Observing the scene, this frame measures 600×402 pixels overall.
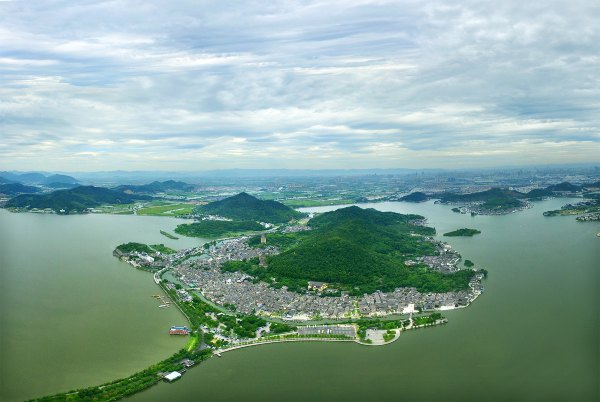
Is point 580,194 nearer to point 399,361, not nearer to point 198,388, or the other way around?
point 399,361

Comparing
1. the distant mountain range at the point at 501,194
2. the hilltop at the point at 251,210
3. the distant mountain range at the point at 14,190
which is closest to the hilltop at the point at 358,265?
the hilltop at the point at 251,210

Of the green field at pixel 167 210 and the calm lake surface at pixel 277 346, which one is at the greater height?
the green field at pixel 167 210

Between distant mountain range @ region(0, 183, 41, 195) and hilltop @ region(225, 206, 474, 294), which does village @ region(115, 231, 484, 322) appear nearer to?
hilltop @ region(225, 206, 474, 294)

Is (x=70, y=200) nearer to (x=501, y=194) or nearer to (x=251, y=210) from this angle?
(x=251, y=210)

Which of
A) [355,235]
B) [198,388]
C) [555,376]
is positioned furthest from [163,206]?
[555,376]

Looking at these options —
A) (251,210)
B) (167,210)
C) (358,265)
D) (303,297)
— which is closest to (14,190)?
(167,210)

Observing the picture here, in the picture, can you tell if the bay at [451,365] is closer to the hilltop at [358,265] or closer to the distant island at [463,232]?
the hilltop at [358,265]
